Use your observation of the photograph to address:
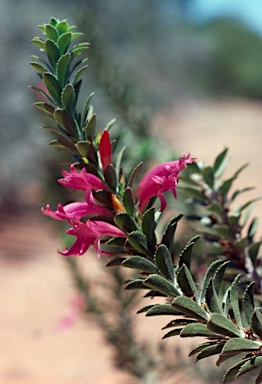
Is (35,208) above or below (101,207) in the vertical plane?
below

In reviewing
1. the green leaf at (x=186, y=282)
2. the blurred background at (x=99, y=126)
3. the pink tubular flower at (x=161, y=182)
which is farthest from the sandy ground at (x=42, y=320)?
the green leaf at (x=186, y=282)

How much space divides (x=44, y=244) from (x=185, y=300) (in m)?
6.63

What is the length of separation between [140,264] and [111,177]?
14 centimetres

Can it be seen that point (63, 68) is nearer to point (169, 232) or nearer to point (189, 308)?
point (169, 232)

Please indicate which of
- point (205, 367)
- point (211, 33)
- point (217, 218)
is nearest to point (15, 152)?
point (205, 367)

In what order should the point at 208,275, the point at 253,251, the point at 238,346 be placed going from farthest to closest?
1. the point at 253,251
2. the point at 208,275
3. the point at 238,346

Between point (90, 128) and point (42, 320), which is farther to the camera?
point (42, 320)

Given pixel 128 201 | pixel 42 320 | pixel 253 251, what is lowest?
pixel 42 320

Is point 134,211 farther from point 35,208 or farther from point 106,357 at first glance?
point 35,208

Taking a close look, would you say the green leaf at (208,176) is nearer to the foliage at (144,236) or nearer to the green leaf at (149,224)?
the foliage at (144,236)

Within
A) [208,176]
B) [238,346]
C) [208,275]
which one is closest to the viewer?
[238,346]

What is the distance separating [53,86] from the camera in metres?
0.90

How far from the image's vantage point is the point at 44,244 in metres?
7.29

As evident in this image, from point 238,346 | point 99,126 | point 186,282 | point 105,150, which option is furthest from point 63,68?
point 99,126
